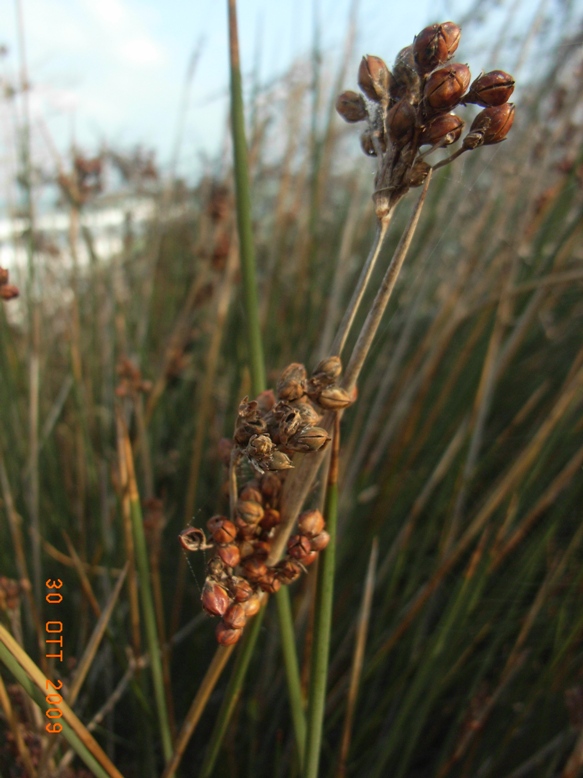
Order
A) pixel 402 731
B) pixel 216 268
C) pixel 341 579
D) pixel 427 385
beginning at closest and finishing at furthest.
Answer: pixel 402 731 < pixel 341 579 < pixel 427 385 < pixel 216 268

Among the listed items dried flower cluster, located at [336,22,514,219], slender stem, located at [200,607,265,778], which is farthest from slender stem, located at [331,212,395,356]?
slender stem, located at [200,607,265,778]

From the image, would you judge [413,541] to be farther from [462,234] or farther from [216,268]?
[462,234]

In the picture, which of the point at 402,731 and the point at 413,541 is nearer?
the point at 402,731

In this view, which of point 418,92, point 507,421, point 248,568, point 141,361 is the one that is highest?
point 418,92

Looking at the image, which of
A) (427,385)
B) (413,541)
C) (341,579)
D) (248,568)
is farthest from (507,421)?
(248,568)

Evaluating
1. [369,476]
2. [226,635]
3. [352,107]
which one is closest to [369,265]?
[352,107]

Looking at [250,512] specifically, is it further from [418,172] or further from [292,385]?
[418,172]

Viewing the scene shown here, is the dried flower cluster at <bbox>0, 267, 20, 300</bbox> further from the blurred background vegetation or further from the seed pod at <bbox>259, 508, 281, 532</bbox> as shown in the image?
the seed pod at <bbox>259, 508, 281, 532</bbox>
